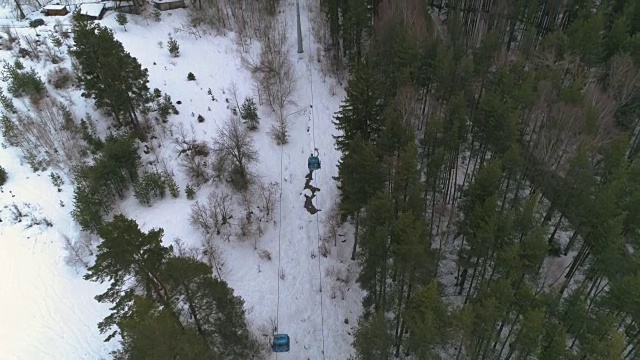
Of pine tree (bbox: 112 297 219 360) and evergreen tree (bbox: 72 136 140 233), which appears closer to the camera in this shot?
pine tree (bbox: 112 297 219 360)

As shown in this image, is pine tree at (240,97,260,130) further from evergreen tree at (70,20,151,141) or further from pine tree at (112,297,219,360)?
pine tree at (112,297,219,360)

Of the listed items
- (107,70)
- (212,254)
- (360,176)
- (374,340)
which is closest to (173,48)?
(107,70)

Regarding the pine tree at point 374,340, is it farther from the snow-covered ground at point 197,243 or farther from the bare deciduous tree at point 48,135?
→ the bare deciduous tree at point 48,135

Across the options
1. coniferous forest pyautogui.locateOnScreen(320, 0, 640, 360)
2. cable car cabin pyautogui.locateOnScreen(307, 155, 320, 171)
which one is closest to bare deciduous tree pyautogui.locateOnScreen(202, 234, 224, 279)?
coniferous forest pyautogui.locateOnScreen(320, 0, 640, 360)

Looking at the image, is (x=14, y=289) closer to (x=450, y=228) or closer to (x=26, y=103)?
(x=26, y=103)

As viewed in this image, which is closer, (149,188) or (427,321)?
(427,321)

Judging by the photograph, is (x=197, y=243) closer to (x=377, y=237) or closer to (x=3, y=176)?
(x=377, y=237)
